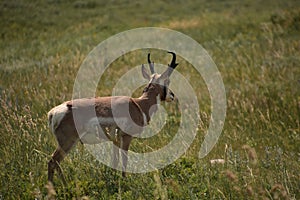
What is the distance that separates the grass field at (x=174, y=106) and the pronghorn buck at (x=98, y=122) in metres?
0.30

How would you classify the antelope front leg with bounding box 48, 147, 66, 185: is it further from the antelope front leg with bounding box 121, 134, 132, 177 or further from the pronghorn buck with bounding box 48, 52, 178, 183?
the antelope front leg with bounding box 121, 134, 132, 177

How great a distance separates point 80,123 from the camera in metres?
4.94

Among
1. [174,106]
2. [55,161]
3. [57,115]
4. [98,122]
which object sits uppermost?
[57,115]

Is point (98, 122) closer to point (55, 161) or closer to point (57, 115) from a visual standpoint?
point (57, 115)

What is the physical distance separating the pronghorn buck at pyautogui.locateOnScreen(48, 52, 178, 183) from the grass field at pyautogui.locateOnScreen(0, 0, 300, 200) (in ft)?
0.97

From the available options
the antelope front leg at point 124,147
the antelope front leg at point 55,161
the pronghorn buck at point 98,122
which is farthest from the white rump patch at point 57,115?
the antelope front leg at point 124,147

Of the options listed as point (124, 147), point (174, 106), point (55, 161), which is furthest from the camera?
point (174, 106)

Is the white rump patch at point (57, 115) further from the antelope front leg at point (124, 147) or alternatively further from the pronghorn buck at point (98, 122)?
the antelope front leg at point (124, 147)

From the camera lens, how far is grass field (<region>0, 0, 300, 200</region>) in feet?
14.8

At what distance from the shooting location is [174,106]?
848cm

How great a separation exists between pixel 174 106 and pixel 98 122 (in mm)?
3638

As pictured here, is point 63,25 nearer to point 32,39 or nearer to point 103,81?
point 32,39

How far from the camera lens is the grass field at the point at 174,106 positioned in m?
4.51

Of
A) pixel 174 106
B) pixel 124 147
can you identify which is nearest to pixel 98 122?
pixel 124 147
